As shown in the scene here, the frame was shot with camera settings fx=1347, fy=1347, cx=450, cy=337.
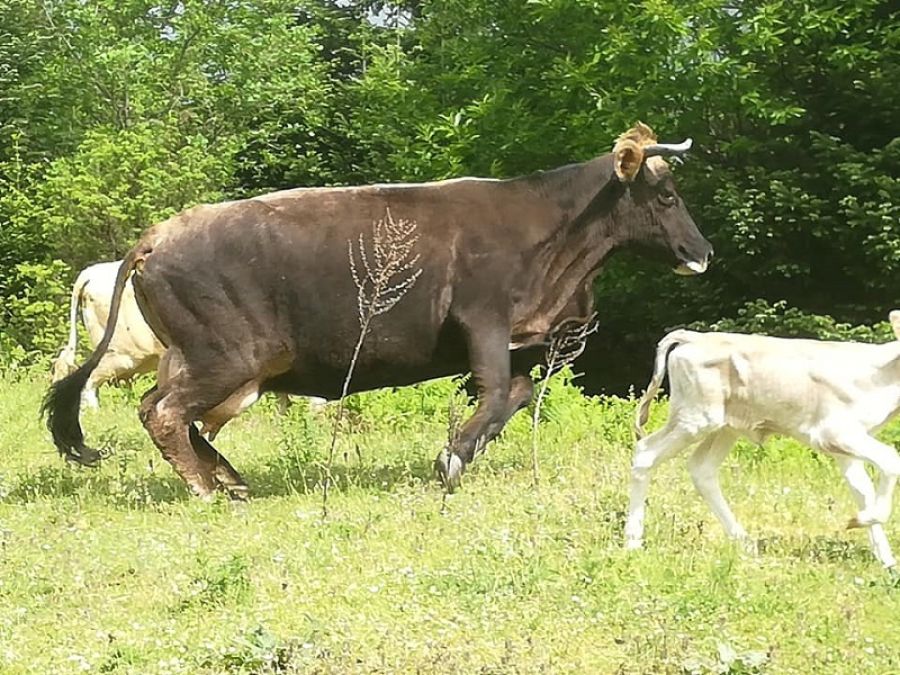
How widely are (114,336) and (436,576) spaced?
8591 mm

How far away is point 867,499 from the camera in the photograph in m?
6.46

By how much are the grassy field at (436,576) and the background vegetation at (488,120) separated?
24.9 feet

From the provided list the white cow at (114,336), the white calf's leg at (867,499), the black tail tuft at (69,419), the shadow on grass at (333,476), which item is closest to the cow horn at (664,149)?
the shadow on grass at (333,476)

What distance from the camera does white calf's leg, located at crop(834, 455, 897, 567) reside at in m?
6.46

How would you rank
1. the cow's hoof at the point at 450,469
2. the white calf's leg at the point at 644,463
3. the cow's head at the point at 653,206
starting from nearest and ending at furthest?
the white calf's leg at the point at 644,463 < the cow's hoof at the point at 450,469 < the cow's head at the point at 653,206

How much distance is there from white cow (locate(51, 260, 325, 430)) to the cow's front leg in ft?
14.5

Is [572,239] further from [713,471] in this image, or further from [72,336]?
[72,336]

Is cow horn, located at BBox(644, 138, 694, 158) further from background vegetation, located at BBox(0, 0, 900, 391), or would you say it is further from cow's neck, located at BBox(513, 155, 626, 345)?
background vegetation, located at BBox(0, 0, 900, 391)

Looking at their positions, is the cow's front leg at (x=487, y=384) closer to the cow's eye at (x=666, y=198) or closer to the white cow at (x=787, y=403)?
the cow's eye at (x=666, y=198)

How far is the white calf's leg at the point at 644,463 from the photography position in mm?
6797

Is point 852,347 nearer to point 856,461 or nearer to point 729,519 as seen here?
point 856,461

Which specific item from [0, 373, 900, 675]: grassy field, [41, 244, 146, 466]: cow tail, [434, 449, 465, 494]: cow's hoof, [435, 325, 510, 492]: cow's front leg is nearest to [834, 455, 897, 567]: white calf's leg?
[0, 373, 900, 675]: grassy field

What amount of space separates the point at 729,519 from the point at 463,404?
583cm

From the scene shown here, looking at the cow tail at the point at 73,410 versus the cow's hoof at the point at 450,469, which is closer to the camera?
the cow's hoof at the point at 450,469
